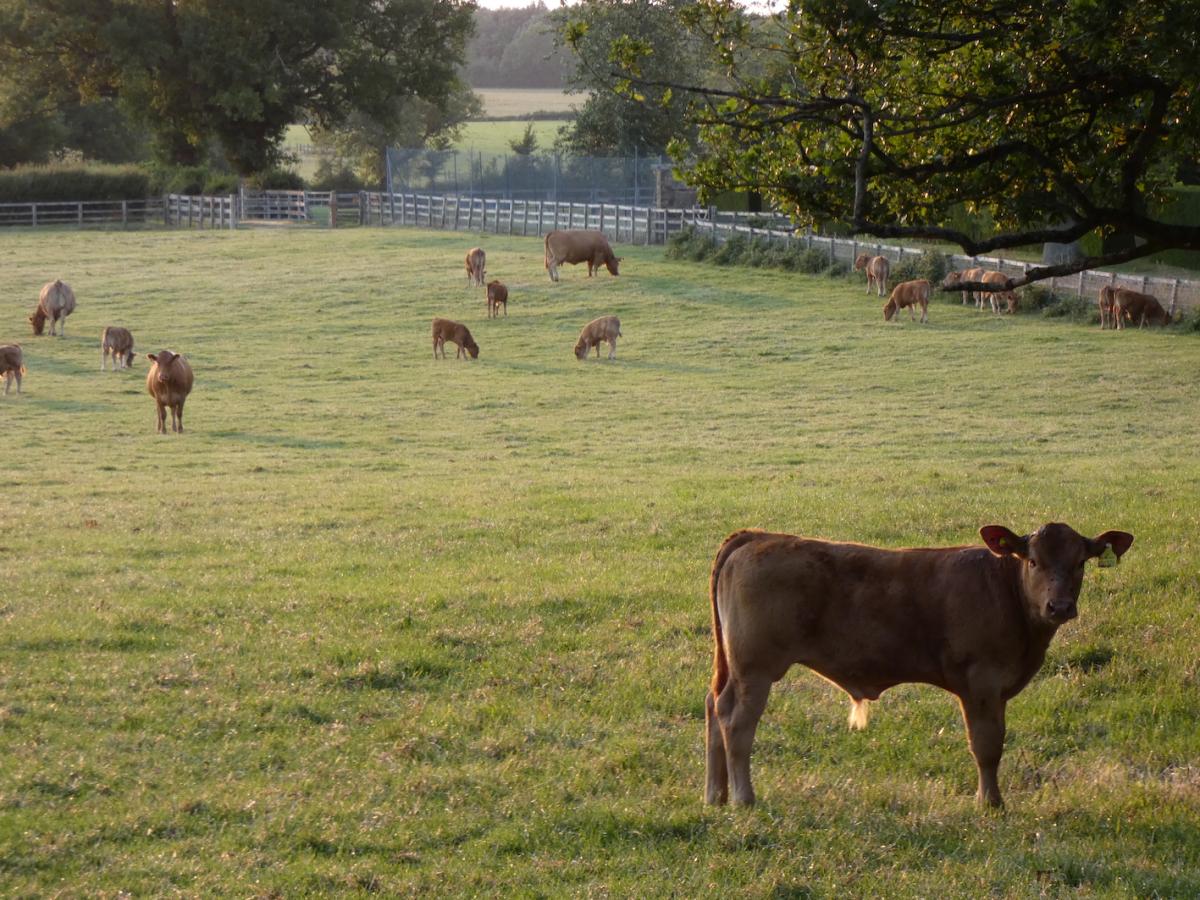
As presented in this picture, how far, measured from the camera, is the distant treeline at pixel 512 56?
154625 mm

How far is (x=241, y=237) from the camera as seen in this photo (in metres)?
57.1

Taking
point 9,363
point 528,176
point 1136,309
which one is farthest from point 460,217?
point 9,363

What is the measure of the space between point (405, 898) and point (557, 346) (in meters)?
27.9

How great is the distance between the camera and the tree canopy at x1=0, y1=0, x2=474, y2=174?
6266 cm

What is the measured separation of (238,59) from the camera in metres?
62.7

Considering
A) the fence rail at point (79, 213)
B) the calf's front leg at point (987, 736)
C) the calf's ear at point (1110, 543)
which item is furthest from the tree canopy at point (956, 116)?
the fence rail at point (79, 213)

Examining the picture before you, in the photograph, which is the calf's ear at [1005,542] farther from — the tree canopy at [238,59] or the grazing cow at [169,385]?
the tree canopy at [238,59]

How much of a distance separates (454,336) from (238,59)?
3699 cm

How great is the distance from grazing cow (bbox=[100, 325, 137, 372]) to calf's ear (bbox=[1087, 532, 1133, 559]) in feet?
87.3

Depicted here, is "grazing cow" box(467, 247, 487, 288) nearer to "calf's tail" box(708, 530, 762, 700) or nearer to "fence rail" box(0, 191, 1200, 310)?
"fence rail" box(0, 191, 1200, 310)

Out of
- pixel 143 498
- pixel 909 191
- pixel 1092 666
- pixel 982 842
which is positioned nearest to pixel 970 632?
pixel 982 842

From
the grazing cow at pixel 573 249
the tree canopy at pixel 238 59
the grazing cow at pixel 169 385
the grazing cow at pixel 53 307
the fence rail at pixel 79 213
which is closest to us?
the grazing cow at pixel 169 385

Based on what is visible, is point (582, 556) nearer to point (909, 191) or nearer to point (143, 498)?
point (909, 191)

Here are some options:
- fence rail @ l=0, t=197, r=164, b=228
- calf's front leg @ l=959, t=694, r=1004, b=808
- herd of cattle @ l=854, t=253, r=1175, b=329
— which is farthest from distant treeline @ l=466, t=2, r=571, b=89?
calf's front leg @ l=959, t=694, r=1004, b=808
